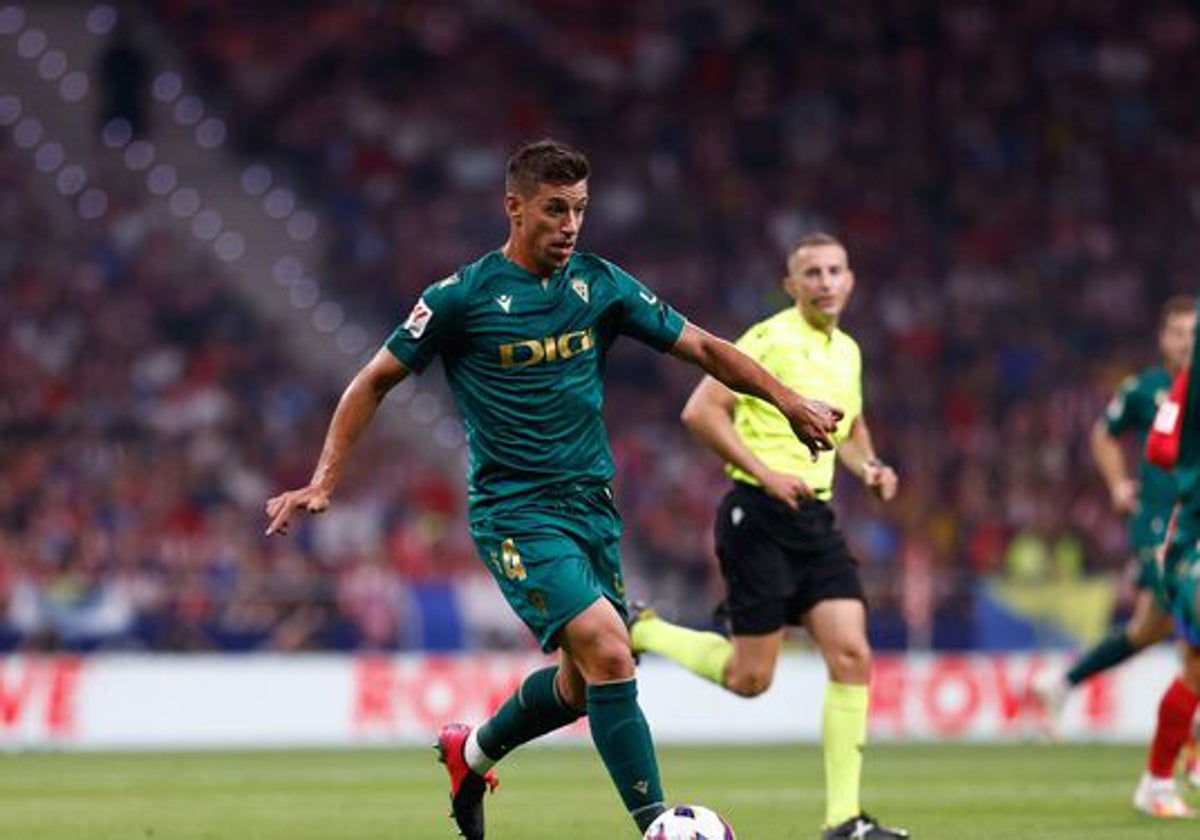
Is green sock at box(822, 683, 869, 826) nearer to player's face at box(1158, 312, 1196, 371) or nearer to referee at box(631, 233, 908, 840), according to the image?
referee at box(631, 233, 908, 840)

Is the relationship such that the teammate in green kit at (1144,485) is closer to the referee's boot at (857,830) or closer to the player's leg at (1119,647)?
the player's leg at (1119,647)

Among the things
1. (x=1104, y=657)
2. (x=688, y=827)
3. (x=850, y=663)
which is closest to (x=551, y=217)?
(x=688, y=827)

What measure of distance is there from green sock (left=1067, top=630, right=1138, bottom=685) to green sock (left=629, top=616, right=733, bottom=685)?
411 centimetres

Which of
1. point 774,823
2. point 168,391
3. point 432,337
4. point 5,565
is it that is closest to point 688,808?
point 432,337

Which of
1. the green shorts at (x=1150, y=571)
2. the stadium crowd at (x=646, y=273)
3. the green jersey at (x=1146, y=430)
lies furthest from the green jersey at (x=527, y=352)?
the stadium crowd at (x=646, y=273)

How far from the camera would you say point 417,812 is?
11.8 meters

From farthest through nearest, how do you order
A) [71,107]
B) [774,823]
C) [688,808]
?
[71,107] → [774,823] → [688,808]

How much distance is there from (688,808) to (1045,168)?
70.7 ft

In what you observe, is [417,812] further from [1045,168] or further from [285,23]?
[285,23]

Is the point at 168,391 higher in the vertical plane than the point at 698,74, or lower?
lower

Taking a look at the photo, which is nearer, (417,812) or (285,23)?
(417,812)

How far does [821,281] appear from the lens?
34.3 ft

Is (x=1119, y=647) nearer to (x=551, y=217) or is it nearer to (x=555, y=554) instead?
(x=555, y=554)

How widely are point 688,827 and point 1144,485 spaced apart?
724 centimetres
